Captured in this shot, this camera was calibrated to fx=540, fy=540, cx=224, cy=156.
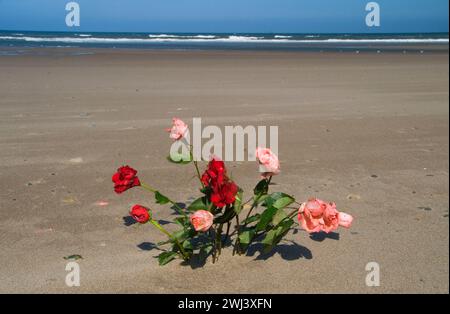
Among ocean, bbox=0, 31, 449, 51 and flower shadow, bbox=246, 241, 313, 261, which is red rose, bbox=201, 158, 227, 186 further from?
ocean, bbox=0, 31, 449, 51

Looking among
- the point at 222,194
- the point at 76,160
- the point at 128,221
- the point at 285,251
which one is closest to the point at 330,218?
the point at 222,194

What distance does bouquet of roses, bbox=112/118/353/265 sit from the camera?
200 cm

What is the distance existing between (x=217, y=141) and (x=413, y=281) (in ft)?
10.1

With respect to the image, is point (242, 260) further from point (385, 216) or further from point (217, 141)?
point (217, 141)

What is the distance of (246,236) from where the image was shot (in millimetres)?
2354

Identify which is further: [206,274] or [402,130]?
[402,130]

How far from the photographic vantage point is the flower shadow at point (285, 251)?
8.09ft

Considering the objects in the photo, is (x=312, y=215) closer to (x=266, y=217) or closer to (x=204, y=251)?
(x=266, y=217)

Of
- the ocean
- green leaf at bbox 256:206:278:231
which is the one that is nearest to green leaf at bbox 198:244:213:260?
green leaf at bbox 256:206:278:231

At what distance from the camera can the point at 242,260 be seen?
2416mm

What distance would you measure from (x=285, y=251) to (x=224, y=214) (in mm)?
465

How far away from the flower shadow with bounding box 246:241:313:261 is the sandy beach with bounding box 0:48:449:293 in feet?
0.04
